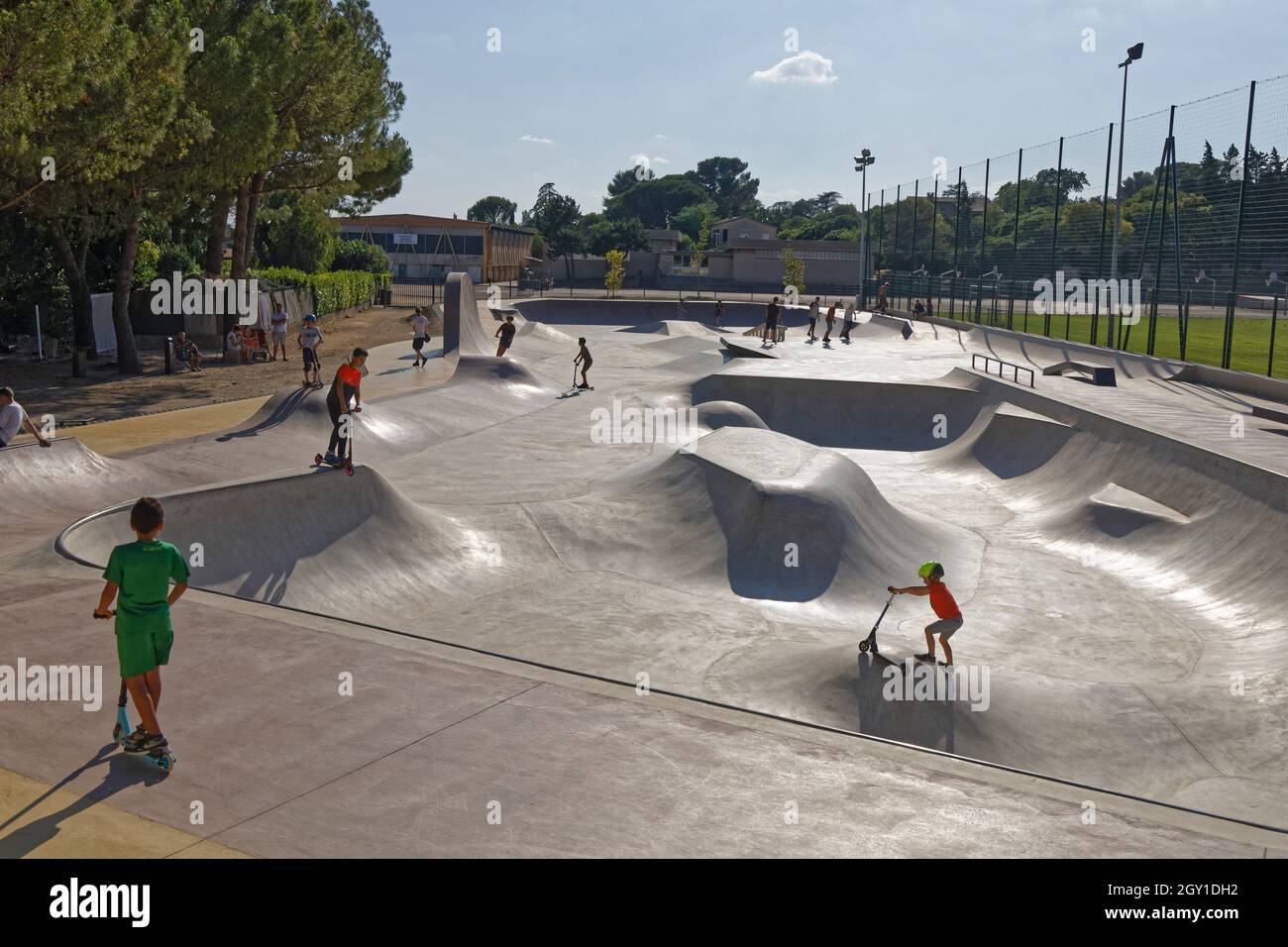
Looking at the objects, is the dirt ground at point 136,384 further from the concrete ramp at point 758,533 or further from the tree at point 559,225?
the tree at point 559,225

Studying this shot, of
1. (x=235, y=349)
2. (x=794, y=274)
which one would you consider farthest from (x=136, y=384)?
(x=794, y=274)

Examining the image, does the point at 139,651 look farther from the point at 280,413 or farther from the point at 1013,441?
the point at 1013,441

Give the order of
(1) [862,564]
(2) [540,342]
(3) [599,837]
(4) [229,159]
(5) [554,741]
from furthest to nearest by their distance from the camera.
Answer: (2) [540,342] < (4) [229,159] < (1) [862,564] < (5) [554,741] < (3) [599,837]

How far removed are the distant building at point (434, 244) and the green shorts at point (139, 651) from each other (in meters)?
78.0

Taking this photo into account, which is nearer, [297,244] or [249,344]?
[249,344]

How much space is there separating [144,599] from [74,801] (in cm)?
103

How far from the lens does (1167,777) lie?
8070mm

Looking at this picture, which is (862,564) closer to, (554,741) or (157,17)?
(554,741)

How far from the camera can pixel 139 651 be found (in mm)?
5273

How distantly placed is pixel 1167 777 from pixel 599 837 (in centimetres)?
545

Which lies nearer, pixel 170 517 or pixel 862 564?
pixel 170 517

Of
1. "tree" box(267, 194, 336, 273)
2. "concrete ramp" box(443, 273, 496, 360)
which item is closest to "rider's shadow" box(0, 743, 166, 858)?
"concrete ramp" box(443, 273, 496, 360)
